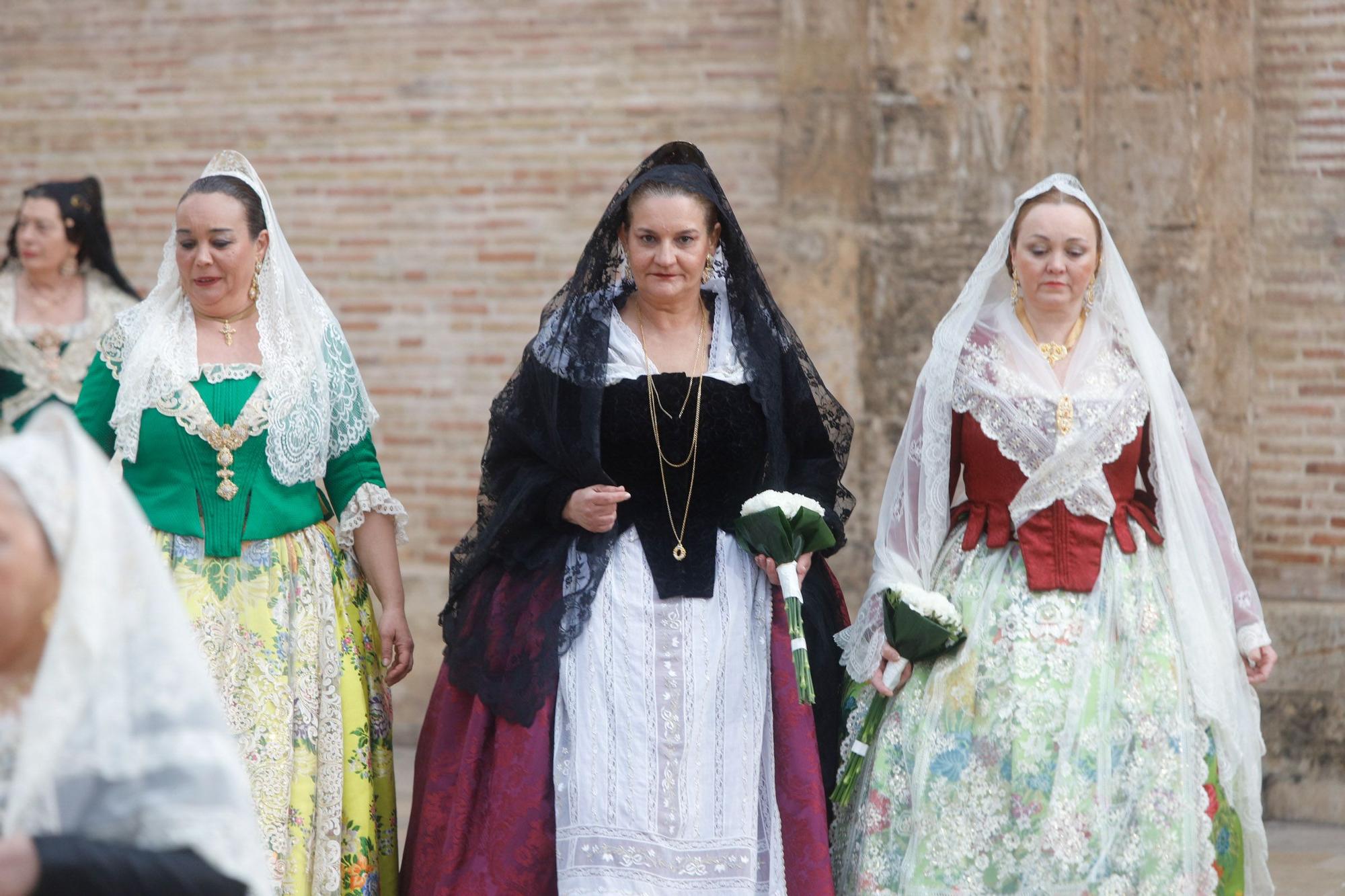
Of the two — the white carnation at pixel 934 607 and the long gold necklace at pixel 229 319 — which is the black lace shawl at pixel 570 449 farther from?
the long gold necklace at pixel 229 319

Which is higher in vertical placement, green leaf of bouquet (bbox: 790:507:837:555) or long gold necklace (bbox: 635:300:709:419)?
long gold necklace (bbox: 635:300:709:419)

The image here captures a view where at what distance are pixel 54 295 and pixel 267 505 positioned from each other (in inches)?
112

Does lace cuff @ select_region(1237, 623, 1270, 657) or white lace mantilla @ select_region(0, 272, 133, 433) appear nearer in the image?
lace cuff @ select_region(1237, 623, 1270, 657)

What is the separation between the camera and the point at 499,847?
385cm

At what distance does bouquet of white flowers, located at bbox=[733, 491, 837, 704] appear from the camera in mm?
3865

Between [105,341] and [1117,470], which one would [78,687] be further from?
[1117,470]

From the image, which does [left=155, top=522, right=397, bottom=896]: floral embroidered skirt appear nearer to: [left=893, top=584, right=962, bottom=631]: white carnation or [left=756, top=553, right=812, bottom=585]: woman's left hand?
[left=756, top=553, right=812, bottom=585]: woman's left hand

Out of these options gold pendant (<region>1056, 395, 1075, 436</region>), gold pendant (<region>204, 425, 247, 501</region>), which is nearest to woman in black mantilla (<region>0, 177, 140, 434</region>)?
gold pendant (<region>204, 425, 247, 501</region>)

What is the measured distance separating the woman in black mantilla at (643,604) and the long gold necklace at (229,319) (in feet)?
2.23

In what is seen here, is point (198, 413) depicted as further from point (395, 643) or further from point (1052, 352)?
point (1052, 352)

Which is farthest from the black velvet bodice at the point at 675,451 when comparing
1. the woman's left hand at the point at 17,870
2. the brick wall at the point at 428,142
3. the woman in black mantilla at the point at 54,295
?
the woman in black mantilla at the point at 54,295

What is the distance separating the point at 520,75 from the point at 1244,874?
436 cm

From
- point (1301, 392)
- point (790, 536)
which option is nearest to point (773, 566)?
point (790, 536)

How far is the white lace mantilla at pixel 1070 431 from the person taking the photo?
13.1 feet
